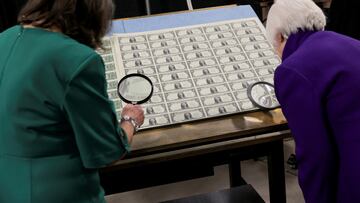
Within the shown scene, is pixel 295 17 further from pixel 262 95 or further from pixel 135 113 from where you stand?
pixel 135 113

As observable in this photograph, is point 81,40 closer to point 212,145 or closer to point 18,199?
point 18,199

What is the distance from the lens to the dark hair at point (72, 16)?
3.88ft

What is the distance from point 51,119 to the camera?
3.89 feet

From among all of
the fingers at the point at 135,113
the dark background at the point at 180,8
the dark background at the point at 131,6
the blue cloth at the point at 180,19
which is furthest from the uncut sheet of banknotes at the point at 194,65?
the dark background at the point at 131,6

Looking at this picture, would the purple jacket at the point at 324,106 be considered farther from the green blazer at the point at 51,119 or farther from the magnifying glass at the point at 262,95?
the green blazer at the point at 51,119

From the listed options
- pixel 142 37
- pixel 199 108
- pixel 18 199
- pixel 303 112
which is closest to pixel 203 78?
pixel 199 108

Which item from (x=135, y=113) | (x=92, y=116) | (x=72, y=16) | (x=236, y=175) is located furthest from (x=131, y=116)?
(x=236, y=175)

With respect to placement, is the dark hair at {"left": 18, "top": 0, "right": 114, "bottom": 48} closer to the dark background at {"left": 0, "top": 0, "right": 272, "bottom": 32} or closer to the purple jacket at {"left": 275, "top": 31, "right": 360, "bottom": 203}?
the purple jacket at {"left": 275, "top": 31, "right": 360, "bottom": 203}

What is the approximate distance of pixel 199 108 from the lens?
1764 mm

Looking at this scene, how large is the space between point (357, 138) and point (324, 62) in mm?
246

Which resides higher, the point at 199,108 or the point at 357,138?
the point at 357,138

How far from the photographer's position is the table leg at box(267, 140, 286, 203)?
6.77 feet

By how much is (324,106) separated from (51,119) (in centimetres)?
78

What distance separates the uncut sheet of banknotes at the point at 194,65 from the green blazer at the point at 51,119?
1.54ft
